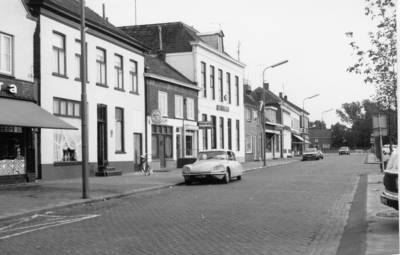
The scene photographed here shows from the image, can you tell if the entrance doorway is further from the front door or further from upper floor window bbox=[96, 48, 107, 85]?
upper floor window bbox=[96, 48, 107, 85]

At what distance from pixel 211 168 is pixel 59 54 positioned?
813 cm

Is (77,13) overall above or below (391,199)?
above

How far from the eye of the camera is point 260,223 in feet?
32.8

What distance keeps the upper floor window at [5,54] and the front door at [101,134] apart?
676 centimetres

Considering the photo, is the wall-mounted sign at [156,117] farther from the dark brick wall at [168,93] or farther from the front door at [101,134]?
the front door at [101,134]

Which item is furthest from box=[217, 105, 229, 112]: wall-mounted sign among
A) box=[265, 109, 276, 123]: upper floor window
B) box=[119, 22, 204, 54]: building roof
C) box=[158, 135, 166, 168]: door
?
box=[265, 109, 276, 123]: upper floor window

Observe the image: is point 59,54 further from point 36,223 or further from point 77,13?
point 36,223

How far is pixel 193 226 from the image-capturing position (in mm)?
9742

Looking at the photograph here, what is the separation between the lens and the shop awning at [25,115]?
1642 cm

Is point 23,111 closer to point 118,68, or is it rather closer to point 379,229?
point 118,68

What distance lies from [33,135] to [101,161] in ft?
A: 18.1

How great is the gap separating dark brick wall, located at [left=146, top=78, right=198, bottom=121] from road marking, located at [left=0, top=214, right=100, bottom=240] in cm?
1801

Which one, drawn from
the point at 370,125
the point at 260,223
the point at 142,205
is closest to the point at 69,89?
the point at 142,205

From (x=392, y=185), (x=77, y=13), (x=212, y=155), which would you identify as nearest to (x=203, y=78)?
(x=77, y=13)
